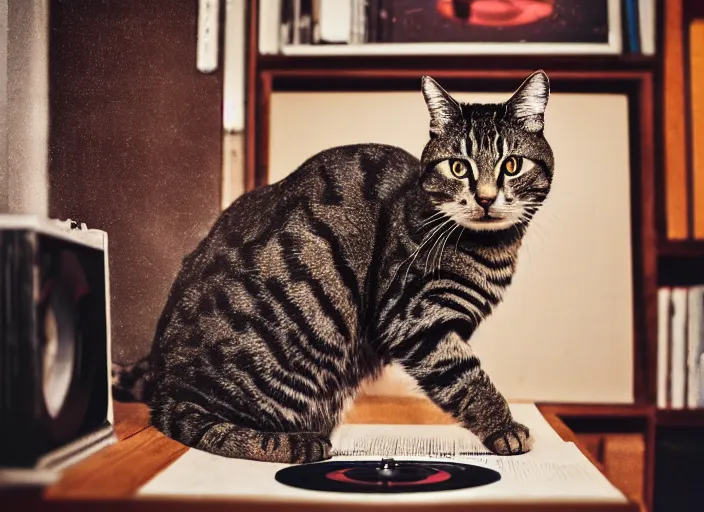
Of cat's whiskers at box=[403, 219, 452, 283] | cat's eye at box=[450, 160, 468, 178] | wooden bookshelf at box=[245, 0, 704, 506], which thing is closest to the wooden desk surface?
wooden bookshelf at box=[245, 0, 704, 506]

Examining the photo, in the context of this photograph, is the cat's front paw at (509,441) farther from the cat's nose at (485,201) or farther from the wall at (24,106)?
the wall at (24,106)

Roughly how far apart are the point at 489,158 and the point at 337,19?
1.44 ft

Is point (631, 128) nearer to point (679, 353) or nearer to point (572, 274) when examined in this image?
point (572, 274)

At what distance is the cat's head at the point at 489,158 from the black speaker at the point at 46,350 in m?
0.58

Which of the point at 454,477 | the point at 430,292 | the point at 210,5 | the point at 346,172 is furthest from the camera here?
the point at 210,5

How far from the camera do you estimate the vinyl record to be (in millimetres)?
964

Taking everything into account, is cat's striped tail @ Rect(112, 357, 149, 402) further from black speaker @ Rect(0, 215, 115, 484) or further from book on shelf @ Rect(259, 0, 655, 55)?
book on shelf @ Rect(259, 0, 655, 55)

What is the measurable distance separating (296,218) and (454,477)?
500 millimetres

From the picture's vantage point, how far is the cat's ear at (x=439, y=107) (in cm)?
124

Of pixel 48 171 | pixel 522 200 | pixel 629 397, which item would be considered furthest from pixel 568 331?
pixel 48 171

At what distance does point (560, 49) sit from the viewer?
4.56 feet

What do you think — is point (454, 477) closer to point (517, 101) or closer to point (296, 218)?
point (296, 218)

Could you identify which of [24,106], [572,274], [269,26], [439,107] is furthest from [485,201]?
[24,106]

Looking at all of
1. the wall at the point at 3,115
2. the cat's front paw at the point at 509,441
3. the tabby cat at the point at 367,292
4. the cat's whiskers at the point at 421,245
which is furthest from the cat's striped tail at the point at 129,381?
the cat's front paw at the point at 509,441
